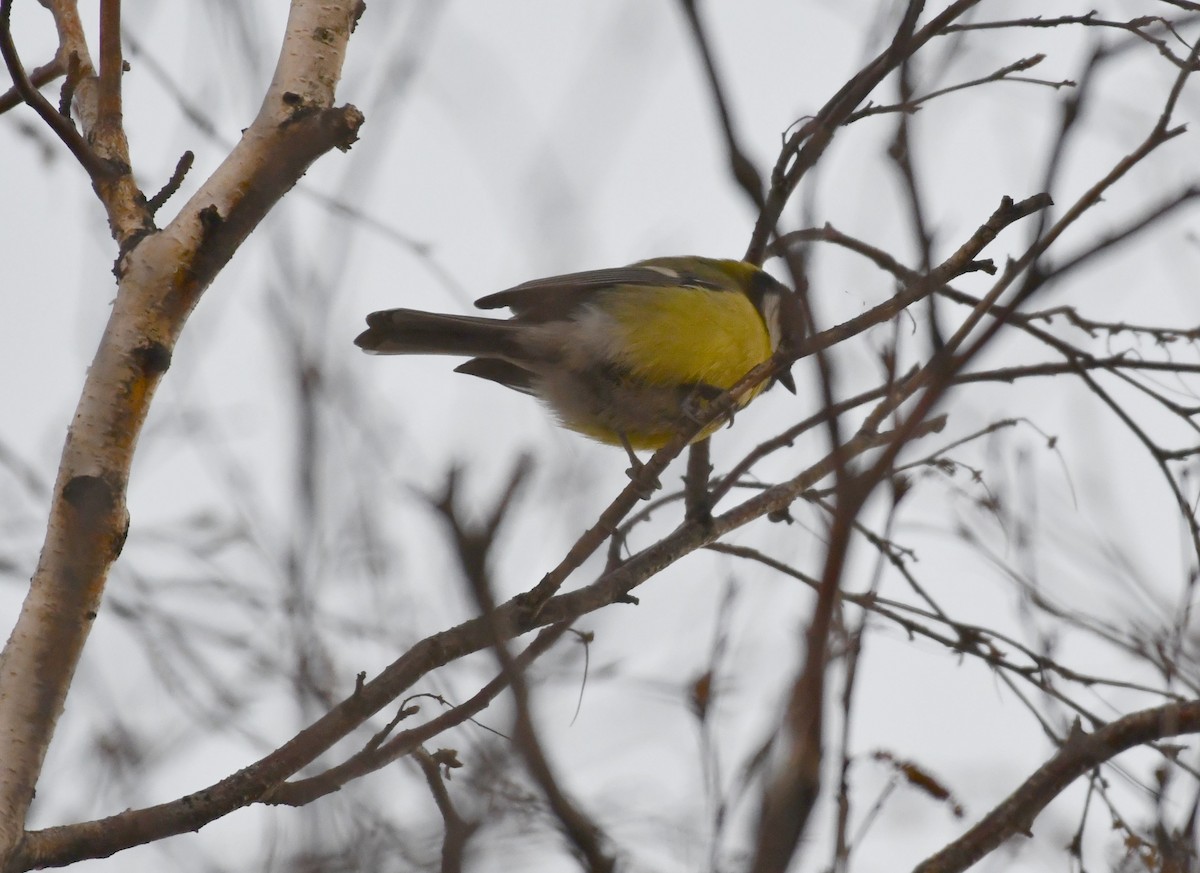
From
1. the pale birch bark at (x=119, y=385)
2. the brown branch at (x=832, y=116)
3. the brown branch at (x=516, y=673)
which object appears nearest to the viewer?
the brown branch at (x=516, y=673)

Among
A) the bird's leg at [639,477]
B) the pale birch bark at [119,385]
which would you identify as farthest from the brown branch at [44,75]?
the bird's leg at [639,477]

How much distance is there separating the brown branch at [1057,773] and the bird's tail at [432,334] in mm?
2456

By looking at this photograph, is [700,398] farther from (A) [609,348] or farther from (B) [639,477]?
(B) [639,477]

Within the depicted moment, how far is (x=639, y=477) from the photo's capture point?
9.95 feet

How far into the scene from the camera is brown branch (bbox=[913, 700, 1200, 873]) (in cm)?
248

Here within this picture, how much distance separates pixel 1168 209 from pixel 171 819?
6.89 feet

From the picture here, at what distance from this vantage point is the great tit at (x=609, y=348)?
443 cm

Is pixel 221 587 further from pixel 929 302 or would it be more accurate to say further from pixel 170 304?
Answer: pixel 929 302

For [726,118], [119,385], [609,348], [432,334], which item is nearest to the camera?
[726,118]

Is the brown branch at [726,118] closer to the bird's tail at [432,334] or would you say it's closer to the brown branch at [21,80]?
the brown branch at [21,80]

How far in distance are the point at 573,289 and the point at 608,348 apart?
270 millimetres

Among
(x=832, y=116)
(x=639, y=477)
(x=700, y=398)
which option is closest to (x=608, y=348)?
(x=700, y=398)

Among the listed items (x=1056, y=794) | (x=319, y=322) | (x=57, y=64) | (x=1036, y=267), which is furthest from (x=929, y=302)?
(x=57, y=64)

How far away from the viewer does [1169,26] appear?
3.16m
